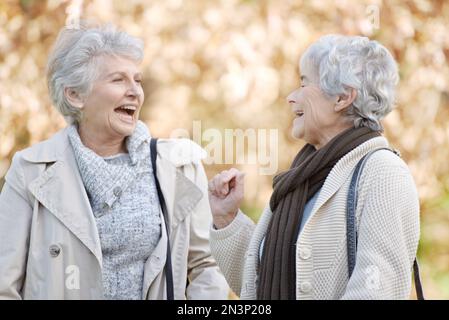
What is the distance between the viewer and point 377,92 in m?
2.33

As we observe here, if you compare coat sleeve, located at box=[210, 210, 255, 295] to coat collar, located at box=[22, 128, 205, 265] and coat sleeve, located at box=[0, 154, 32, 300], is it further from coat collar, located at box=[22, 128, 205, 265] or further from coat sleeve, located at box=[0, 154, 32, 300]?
coat sleeve, located at box=[0, 154, 32, 300]

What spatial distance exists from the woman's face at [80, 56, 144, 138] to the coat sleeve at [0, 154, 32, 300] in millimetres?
301

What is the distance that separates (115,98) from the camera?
2.68 m

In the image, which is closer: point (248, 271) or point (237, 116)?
A: point (248, 271)

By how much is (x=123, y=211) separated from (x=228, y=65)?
212 cm

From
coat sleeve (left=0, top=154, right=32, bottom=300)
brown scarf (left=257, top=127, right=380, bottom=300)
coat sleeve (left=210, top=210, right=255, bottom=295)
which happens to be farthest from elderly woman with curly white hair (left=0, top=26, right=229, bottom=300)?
brown scarf (left=257, top=127, right=380, bottom=300)

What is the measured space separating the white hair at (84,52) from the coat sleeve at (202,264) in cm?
47

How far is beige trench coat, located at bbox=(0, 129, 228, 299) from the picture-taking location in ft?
8.43

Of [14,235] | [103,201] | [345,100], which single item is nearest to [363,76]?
[345,100]

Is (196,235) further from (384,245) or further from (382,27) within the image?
(382,27)

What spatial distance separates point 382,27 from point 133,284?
109 inches

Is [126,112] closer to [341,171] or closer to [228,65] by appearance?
[341,171]
